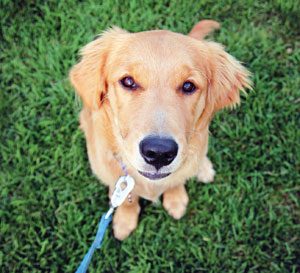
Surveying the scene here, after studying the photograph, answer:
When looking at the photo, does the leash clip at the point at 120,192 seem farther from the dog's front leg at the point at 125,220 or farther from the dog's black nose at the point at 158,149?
the dog's front leg at the point at 125,220

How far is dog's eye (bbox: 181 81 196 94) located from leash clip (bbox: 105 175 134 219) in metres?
0.72

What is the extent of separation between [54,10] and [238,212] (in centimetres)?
277

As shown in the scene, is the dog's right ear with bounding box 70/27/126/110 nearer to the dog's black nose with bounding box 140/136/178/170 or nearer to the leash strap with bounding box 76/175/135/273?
the leash strap with bounding box 76/175/135/273

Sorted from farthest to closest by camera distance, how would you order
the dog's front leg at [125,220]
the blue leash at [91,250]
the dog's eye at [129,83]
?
the dog's front leg at [125,220] < the blue leash at [91,250] < the dog's eye at [129,83]

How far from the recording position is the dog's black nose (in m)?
2.38

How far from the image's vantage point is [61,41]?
4441mm

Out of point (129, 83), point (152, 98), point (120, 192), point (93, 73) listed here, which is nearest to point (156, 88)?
point (152, 98)

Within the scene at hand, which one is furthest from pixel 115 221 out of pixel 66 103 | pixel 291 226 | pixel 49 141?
pixel 291 226

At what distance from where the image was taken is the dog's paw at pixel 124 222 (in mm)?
3686

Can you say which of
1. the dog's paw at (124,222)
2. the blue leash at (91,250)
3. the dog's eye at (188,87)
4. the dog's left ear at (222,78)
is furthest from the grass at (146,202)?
the dog's eye at (188,87)

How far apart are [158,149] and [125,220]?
1.48 meters

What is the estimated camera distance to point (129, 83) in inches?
105

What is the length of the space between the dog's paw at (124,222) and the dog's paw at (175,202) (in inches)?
10.4

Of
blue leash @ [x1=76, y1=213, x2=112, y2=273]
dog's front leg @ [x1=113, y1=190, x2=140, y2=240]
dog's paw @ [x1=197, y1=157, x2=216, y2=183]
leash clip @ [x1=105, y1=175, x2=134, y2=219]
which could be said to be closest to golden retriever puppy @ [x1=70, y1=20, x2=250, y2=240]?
leash clip @ [x1=105, y1=175, x2=134, y2=219]
